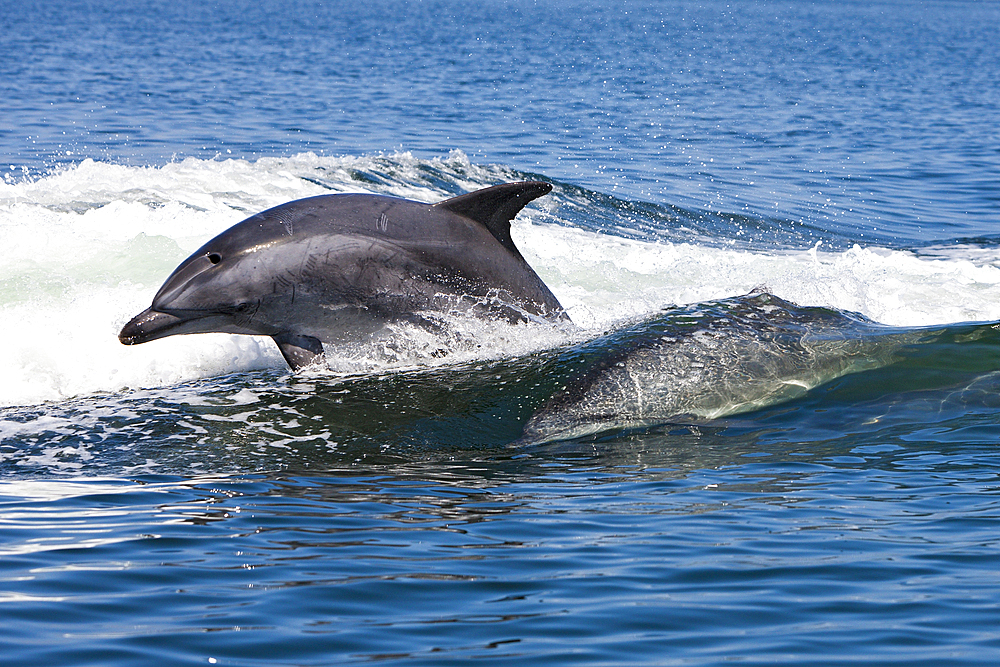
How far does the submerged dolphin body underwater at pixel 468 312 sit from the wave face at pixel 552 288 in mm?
36

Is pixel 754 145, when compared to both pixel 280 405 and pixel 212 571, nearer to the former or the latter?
pixel 280 405

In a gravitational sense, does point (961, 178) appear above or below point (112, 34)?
below

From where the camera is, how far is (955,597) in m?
5.93

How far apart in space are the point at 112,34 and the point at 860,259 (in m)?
58.2

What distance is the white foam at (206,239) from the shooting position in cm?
1176

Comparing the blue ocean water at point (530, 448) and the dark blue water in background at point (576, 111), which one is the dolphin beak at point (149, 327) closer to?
→ the blue ocean water at point (530, 448)

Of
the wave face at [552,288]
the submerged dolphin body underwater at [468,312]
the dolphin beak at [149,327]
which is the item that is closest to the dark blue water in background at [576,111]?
the wave face at [552,288]

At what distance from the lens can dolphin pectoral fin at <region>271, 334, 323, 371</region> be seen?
10.6m

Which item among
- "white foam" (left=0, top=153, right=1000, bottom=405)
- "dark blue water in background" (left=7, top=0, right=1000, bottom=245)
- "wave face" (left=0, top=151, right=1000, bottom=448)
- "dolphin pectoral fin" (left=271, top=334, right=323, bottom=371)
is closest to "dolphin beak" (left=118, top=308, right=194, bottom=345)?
"dolphin pectoral fin" (left=271, top=334, right=323, bottom=371)

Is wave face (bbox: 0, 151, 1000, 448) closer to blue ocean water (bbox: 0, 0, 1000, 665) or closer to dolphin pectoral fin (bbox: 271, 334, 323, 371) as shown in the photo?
blue ocean water (bbox: 0, 0, 1000, 665)

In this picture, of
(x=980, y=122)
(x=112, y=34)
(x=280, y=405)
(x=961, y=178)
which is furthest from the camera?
(x=112, y=34)

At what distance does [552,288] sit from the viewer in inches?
656

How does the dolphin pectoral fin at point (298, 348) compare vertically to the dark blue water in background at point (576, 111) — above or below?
below

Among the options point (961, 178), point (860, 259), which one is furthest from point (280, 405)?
point (961, 178)
